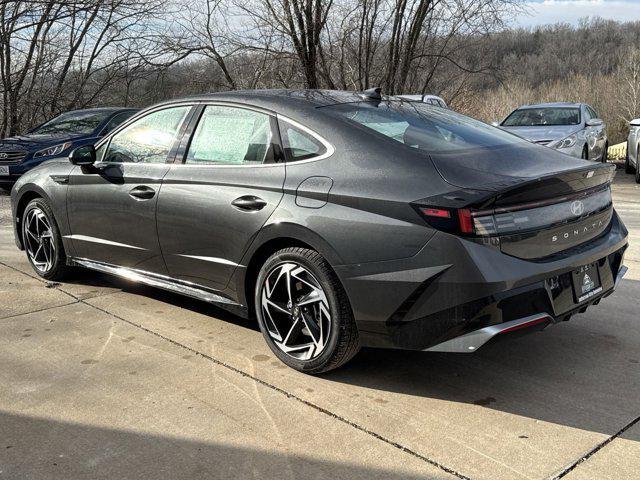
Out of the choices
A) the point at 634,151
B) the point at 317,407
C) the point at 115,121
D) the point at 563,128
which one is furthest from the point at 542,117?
the point at 317,407

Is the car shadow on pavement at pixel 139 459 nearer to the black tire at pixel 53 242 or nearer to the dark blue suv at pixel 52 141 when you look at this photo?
the black tire at pixel 53 242

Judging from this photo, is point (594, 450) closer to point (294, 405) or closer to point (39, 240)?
point (294, 405)

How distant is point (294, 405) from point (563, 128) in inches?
421

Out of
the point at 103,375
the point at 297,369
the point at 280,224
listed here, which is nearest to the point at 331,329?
the point at 297,369

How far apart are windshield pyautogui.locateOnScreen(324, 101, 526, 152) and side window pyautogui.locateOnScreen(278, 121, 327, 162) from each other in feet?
0.84

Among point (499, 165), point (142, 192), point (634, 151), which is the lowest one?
point (634, 151)

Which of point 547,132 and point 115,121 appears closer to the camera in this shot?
point 115,121

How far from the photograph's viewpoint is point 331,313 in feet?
10.9

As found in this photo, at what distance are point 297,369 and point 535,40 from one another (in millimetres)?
61872

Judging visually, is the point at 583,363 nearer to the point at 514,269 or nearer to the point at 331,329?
the point at 514,269

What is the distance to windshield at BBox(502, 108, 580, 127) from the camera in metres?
12.9

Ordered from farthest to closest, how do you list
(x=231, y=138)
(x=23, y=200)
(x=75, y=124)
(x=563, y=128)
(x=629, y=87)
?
(x=629, y=87)
(x=563, y=128)
(x=75, y=124)
(x=23, y=200)
(x=231, y=138)

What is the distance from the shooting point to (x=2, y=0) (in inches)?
513

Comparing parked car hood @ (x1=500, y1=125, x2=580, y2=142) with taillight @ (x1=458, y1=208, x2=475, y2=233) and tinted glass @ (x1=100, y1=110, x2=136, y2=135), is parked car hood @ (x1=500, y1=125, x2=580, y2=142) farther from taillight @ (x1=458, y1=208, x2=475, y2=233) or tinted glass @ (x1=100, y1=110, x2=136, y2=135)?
taillight @ (x1=458, y1=208, x2=475, y2=233)
